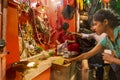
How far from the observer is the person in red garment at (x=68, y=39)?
3771 mm

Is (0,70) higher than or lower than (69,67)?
higher

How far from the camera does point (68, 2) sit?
4398 mm

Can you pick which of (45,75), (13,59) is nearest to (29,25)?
(45,75)

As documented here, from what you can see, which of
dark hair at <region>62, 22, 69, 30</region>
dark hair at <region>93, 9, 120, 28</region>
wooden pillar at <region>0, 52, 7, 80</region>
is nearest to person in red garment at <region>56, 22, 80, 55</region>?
dark hair at <region>62, 22, 69, 30</region>

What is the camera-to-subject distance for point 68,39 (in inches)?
159

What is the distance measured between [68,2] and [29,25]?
2.02 meters

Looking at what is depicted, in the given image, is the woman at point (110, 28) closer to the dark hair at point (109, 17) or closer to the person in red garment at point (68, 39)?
the dark hair at point (109, 17)

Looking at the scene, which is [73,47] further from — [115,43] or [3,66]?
[3,66]

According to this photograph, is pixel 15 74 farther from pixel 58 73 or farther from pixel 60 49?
pixel 60 49

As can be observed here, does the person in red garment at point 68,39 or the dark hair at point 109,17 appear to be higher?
the dark hair at point 109,17

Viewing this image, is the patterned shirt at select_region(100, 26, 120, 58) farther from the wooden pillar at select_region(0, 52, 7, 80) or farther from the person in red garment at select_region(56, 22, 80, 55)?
the person in red garment at select_region(56, 22, 80, 55)

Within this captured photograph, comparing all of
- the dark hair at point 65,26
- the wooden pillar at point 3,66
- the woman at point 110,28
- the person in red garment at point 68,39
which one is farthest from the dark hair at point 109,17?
the dark hair at point 65,26

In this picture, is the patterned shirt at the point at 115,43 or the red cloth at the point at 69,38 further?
the red cloth at the point at 69,38

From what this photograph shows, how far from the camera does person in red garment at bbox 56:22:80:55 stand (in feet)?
12.4
